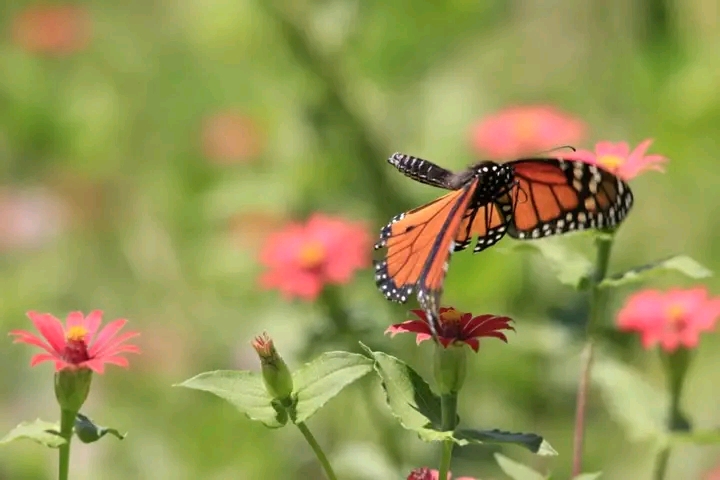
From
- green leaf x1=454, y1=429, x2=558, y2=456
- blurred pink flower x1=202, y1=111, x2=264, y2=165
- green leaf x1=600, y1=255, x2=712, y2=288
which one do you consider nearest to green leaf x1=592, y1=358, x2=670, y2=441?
green leaf x1=600, y1=255, x2=712, y2=288

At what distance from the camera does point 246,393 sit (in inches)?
24.7

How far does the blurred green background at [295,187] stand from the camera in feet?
4.54

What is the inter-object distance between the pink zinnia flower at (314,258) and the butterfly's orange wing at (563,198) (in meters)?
0.41

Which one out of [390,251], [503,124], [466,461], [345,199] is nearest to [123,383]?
[345,199]

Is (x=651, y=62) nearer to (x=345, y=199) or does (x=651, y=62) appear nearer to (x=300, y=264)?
(x=345, y=199)

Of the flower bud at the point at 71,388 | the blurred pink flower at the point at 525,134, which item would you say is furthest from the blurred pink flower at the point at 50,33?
the flower bud at the point at 71,388

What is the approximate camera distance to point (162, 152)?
212cm

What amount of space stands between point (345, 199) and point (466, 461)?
16.3 inches

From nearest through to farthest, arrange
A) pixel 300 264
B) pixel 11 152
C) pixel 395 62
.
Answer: pixel 300 264 → pixel 395 62 → pixel 11 152

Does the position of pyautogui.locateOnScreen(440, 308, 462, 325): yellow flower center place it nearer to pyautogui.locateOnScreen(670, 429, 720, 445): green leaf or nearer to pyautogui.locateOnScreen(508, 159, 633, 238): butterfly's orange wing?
pyautogui.locateOnScreen(508, 159, 633, 238): butterfly's orange wing

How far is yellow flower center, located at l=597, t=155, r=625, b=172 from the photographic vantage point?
0.76m

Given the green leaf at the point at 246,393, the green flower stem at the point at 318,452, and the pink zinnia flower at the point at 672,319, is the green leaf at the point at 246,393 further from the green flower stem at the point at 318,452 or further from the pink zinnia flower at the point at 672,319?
the pink zinnia flower at the point at 672,319

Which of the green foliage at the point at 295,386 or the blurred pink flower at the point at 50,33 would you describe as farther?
the blurred pink flower at the point at 50,33

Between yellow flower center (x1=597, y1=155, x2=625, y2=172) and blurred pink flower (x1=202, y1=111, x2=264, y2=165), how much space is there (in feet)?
3.44
